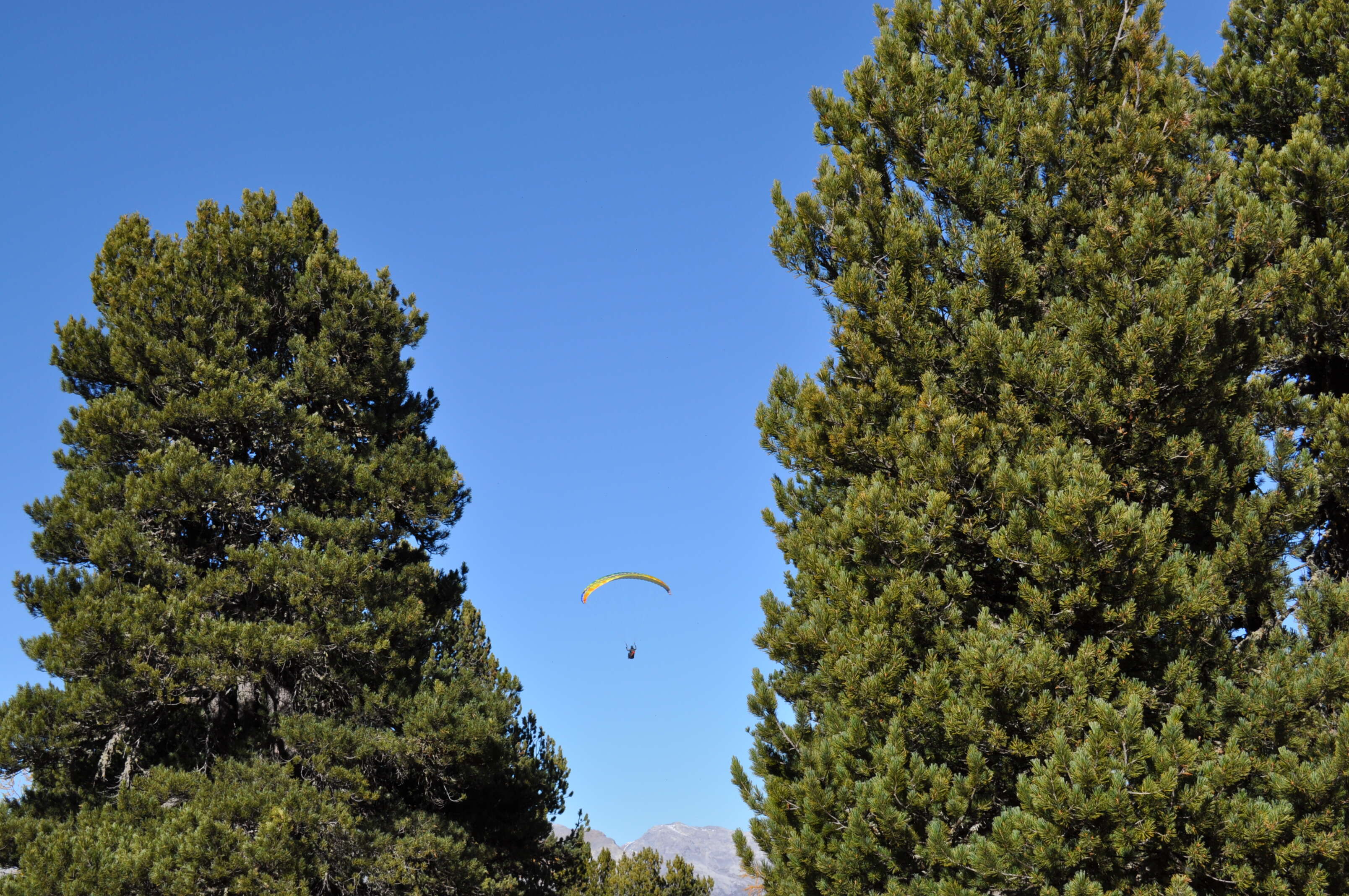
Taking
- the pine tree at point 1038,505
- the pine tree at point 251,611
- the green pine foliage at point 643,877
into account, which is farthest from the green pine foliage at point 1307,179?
the green pine foliage at point 643,877

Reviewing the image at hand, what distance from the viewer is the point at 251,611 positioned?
1418 cm

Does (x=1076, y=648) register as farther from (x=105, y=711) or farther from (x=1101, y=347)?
(x=105, y=711)

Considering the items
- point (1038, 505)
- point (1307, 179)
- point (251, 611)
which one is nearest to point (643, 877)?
point (251, 611)

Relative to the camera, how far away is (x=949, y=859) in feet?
21.3

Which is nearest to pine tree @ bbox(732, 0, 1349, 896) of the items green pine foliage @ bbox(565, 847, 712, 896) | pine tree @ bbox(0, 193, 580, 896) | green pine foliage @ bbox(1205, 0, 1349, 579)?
green pine foliage @ bbox(1205, 0, 1349, 579)

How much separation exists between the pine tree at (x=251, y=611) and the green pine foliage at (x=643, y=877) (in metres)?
17.1

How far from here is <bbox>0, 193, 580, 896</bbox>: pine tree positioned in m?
12.3

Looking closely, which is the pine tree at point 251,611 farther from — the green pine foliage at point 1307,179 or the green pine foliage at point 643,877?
the green pine foliage at point 643,877

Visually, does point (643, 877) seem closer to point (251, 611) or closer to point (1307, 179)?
point (251, 611)

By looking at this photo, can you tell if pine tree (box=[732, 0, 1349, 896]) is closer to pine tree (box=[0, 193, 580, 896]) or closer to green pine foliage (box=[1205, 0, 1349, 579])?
green pine foliage (box=[1205, 0, 1349, 579])

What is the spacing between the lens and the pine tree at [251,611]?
1227cm

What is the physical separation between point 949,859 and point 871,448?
3305 mm

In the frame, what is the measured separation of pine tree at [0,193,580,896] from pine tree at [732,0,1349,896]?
7.80m

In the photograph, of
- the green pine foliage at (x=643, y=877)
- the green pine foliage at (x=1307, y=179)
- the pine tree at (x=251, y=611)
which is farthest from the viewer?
the green pine foliage at (x=643, y=877)
